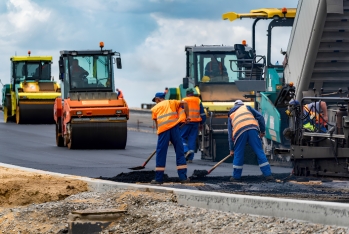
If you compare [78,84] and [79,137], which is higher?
[78,84]

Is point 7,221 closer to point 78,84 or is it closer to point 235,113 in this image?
point 235,113

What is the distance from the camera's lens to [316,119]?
42.0ft

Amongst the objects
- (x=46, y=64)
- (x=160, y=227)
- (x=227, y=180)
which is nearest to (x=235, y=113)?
(x=227, y=180)

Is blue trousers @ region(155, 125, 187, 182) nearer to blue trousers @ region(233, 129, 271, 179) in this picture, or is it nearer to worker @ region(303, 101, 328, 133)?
blue trousers @ region(233, 129, 271, 179)

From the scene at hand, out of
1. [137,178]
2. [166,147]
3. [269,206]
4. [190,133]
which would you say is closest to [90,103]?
[190,133]

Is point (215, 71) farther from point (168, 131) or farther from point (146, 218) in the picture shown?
point (146, 218)

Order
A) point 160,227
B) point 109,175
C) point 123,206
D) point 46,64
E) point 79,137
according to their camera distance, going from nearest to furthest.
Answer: point 160,227 < point 123,206 < point 109,175 < point 79,137 < point 46,64

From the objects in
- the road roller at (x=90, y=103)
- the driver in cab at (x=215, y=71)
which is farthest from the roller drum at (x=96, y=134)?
the driver in cab at (x=215, y=71)

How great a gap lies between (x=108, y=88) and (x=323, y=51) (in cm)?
910

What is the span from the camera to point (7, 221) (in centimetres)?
980

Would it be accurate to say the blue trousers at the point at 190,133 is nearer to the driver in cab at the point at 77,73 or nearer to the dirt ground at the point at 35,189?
the driver in cab at the point at 77,73

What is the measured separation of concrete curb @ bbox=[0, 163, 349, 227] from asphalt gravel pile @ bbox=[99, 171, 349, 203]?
137 centimetres

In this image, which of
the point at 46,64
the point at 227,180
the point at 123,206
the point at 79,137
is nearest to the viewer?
the point at 123,206

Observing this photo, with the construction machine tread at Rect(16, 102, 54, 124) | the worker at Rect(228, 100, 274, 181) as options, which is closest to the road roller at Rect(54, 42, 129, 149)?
the worker at Rect(228, 100, 274, 181)
